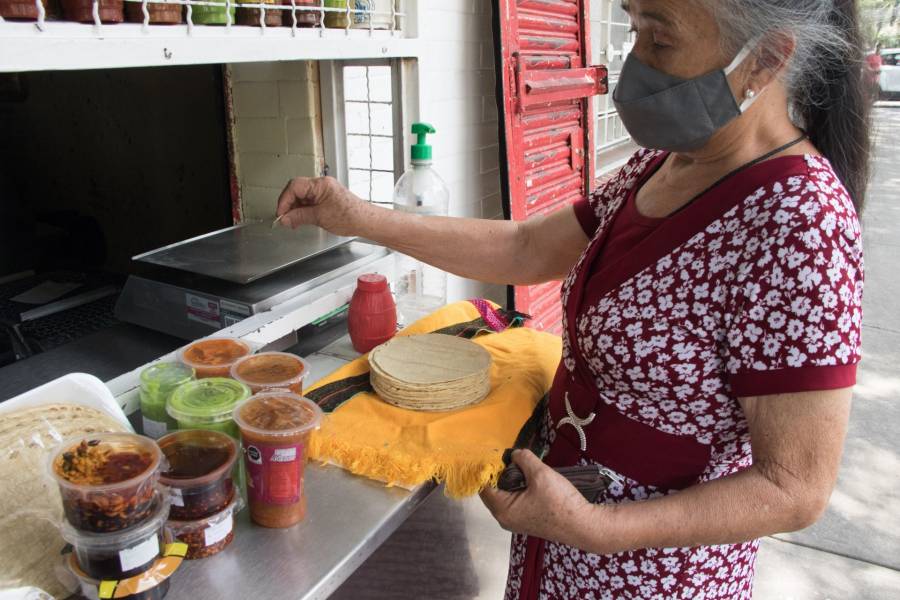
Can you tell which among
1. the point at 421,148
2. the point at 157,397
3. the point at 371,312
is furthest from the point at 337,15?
the point at 157,397

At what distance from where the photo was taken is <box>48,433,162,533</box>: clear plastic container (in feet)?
3.01

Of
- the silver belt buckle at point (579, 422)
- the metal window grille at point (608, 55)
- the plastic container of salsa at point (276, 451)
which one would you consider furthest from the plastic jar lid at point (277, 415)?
the metal window grille at point (608, 55)

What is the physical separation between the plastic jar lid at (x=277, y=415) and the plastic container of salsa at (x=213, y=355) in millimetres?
198

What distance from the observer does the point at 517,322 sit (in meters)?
1.89

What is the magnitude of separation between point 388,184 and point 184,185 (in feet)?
3.53

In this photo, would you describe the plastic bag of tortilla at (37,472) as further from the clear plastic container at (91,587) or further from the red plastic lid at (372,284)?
the red plastic lid at (372,284)

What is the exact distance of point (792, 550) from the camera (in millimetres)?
2891

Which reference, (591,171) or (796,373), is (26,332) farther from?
(591,171)

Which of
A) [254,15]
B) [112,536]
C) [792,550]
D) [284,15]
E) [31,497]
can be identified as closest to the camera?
[112,536]

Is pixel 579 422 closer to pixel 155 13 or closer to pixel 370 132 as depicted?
pixel 155 13

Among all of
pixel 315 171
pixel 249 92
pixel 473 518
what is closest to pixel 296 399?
pixel 315 171

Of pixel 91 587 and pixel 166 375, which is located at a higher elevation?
pixel 166 375

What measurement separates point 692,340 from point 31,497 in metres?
1.02

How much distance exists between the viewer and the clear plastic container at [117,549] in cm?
92
